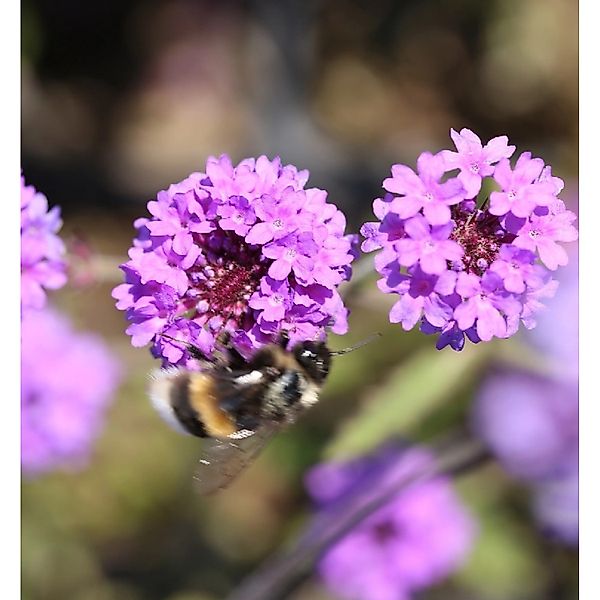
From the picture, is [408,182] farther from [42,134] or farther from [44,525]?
[42,134]

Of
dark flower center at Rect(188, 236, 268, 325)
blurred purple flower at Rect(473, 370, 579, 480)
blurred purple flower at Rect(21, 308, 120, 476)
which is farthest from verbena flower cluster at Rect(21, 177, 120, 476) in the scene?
blurred purple flower at Rect(473, 370, 579, 480)

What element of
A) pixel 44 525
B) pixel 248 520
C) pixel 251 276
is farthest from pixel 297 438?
pixel 251 276

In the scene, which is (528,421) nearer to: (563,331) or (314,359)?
(563,331)

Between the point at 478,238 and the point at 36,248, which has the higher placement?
the point at 36,248

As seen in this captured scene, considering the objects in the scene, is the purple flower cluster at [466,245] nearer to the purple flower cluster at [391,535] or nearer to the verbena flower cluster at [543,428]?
the verbena flower cluster at [543,428]

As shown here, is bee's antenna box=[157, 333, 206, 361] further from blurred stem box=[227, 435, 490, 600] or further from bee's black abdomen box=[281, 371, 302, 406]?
blurred stem box=[227, 435, 490, 600]

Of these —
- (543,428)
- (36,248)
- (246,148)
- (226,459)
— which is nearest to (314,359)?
(226,459)
